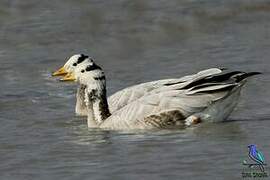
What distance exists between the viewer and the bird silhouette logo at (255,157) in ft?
36.0

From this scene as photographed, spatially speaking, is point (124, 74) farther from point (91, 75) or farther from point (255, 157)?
point (255, 157)

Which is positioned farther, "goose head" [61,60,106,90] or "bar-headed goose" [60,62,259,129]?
"goose head" [61,60,106,90]

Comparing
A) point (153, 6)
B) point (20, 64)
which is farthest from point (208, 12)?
point (20, 64)

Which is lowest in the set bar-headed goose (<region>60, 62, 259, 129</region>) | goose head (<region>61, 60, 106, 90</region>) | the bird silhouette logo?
the bird silhouette logo

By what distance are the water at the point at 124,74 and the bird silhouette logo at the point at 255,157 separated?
0.10 metres

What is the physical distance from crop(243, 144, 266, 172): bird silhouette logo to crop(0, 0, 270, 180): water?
0.10m

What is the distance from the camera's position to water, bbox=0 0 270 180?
449 inches

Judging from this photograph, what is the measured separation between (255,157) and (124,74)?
226 inches

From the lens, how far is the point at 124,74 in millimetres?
16719

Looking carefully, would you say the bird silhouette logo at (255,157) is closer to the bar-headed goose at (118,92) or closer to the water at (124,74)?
the water at (124,74)

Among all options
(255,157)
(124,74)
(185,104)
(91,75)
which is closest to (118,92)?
(91,75)

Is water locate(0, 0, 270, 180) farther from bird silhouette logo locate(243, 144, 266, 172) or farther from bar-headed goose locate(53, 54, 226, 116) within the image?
bar-headed goose locate(53, 54, 226, 116)

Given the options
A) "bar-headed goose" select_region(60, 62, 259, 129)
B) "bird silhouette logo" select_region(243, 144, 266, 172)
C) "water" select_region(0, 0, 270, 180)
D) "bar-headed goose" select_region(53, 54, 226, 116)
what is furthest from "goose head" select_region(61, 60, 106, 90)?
"bird silhouette logo" select_region(243, 144, 266, 172)

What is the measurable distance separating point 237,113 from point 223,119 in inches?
22.5
